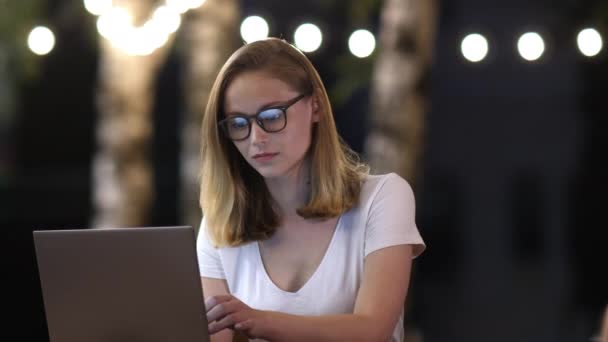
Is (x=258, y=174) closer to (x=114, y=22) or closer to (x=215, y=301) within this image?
(x=215, y=301)

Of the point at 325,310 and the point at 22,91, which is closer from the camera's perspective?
the point at 325,310

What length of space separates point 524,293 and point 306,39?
5092mm

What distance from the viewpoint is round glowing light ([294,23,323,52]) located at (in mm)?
5391

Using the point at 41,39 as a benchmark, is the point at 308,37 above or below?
below

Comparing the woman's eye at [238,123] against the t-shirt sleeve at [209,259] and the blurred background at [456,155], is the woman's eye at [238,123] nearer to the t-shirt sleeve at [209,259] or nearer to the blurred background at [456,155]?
the t-shirt sleeve at [209,259]

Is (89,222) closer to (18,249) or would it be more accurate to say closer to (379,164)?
(18,249)

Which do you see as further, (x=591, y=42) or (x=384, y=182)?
(x=591, y=42)

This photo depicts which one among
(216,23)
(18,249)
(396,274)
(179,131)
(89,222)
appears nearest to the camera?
(396,274)

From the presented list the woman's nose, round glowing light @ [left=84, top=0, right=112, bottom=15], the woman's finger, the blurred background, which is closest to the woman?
the woman's nose

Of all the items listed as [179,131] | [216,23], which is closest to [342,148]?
[216,23]

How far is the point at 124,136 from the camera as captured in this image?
528 centimetres

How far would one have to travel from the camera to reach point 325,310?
2.28 metres

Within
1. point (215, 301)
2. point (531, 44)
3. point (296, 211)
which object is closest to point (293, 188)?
point (296, 211)

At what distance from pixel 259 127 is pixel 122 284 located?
0.45 metres
